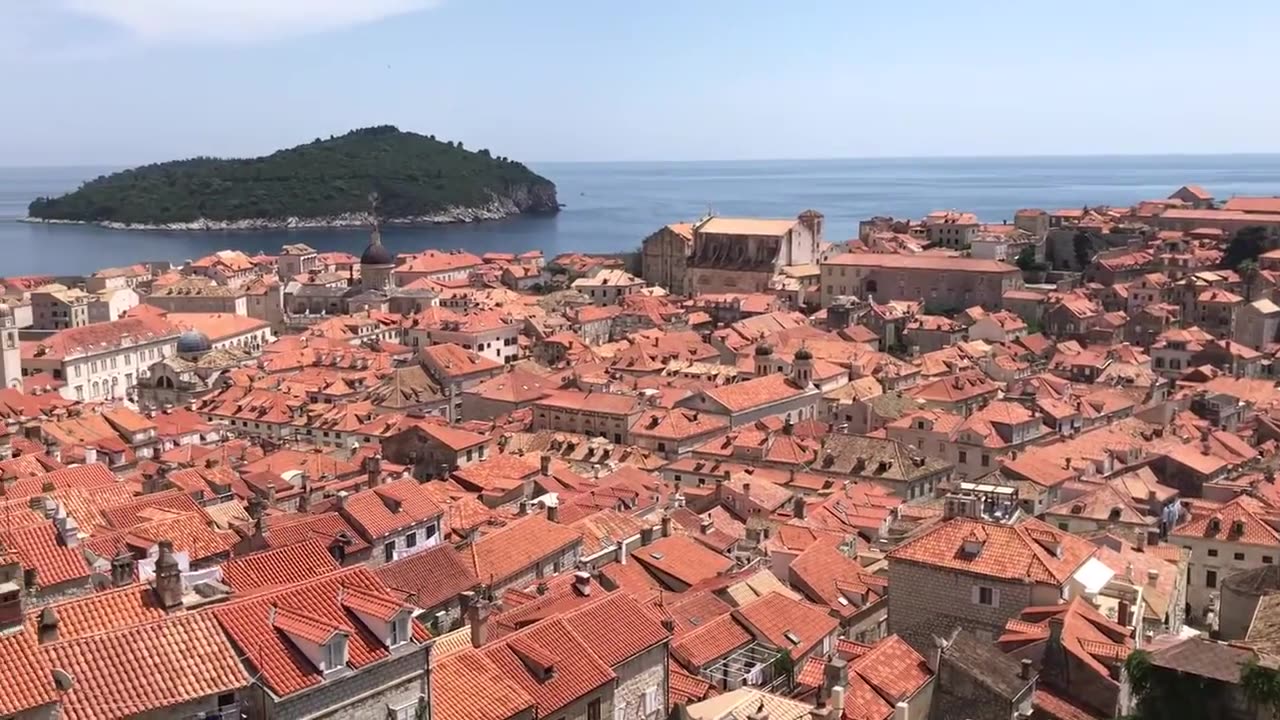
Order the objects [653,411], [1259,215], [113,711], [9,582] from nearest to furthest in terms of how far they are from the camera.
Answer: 1. [113,711]
2. [9,582]
3. [653,411]
4. [1259,215]

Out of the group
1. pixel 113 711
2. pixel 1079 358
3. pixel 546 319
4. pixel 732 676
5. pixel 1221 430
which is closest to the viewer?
pixel 113 711

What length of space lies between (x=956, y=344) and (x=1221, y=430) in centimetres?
2683

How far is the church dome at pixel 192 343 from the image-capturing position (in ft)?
245

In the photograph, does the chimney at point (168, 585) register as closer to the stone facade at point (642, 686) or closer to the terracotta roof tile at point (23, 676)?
the terracotta roof tile at point (23, 676)

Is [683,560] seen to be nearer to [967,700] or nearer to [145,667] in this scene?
[967,700]

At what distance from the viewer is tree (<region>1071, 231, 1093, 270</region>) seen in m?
101

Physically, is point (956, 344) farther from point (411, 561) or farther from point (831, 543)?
point (411, 561)

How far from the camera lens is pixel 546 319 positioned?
89500mm

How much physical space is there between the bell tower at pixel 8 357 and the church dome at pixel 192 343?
11.0m

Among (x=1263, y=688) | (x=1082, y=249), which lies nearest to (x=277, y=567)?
(x=1263, y=688)

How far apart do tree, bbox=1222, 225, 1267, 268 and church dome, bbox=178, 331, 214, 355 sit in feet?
232

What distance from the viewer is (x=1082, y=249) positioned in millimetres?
101500

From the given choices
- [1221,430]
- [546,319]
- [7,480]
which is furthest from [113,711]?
[546,319]

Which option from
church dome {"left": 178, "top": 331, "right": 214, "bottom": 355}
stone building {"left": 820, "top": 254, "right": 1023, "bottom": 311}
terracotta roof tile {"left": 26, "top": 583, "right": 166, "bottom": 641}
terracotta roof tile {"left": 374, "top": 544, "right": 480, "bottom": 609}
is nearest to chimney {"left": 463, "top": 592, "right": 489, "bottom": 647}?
terracotta roof tile {"left": 374, "top": 544, "right": 480, "bottom": 609}
